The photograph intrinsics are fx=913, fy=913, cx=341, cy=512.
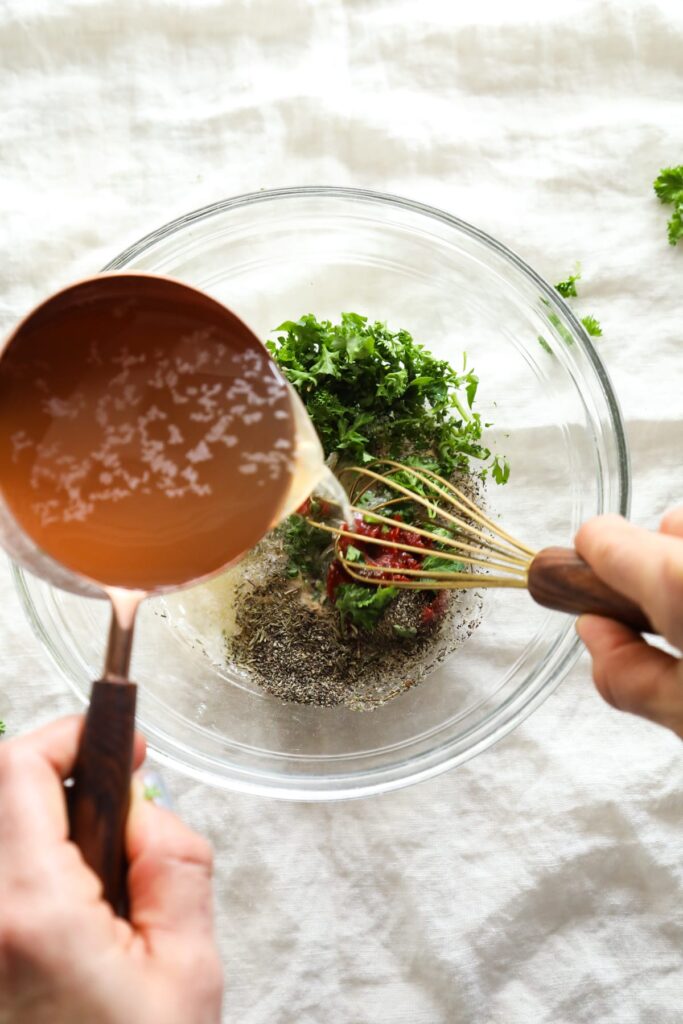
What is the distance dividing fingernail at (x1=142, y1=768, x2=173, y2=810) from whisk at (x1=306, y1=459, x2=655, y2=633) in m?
0.68

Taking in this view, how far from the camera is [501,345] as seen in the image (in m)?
2.51

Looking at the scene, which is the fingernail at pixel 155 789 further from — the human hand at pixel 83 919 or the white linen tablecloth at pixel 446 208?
the human hand at pixel 83 919

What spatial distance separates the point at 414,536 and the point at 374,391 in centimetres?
39

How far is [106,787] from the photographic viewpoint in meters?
1.52

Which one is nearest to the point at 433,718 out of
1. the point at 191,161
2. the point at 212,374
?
the point at 212,374

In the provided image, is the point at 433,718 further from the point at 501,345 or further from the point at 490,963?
the point at 501,345

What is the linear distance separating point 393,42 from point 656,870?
2354mm

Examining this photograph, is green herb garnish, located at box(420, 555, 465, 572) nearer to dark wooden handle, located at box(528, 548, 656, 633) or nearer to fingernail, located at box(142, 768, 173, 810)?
dark wooden handle, located at box(528, 548, 656, 633)

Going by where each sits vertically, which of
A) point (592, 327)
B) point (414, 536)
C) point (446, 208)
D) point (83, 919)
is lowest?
point (83, 919)

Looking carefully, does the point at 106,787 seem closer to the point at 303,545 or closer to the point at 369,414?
the point at 303,545

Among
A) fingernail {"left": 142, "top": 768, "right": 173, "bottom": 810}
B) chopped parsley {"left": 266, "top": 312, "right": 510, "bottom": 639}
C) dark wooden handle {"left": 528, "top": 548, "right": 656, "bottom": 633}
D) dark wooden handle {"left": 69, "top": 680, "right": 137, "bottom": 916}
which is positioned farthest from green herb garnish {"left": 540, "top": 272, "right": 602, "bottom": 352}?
dark wooden handle {"left": 69, "top": 680, "right": 137, "bottom": 916}

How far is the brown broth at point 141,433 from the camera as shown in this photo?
5.86 feet

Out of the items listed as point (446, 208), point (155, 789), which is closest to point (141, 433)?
point (155, 789)

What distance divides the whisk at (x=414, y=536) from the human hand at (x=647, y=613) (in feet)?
1.19
